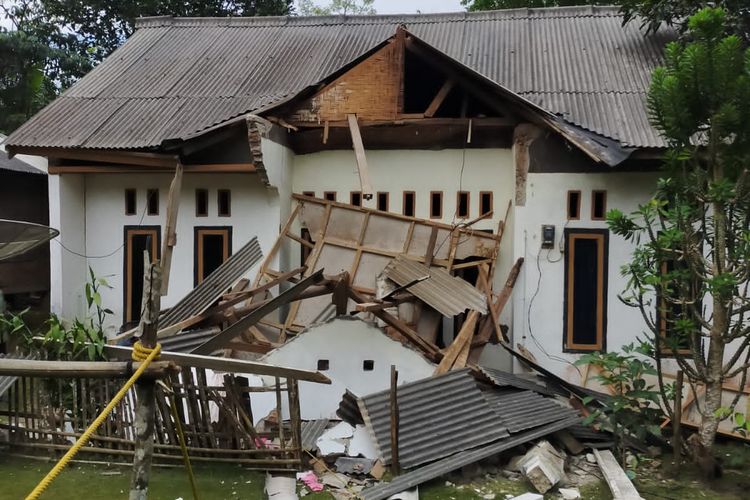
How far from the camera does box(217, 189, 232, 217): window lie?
31.7ft

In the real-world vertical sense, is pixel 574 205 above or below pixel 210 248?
above

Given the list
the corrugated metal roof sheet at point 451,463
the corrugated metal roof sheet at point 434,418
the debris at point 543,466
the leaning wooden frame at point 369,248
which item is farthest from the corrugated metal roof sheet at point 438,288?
the debris at point 543,466

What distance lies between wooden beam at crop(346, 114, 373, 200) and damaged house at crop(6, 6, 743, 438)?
3cm

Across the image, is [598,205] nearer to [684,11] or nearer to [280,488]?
[684,11]

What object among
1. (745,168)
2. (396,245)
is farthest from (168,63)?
(745,168)

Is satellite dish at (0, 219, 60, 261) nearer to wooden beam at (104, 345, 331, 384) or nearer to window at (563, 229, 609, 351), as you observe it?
wooden beam at (104, 345, 331, 384)

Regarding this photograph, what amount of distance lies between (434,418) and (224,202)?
5276mm

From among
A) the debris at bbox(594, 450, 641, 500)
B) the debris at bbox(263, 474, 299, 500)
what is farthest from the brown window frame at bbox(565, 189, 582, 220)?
the debris at bbox(263, 474, 299, 500)

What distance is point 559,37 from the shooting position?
12.7m

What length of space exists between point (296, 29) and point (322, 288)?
29.0 feet

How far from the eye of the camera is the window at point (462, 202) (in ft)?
31.5

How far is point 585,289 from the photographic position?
29.1ft

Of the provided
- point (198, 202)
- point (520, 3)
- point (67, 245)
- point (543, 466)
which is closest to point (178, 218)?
point (198, 202)

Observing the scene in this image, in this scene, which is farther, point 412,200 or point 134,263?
point 134,263
